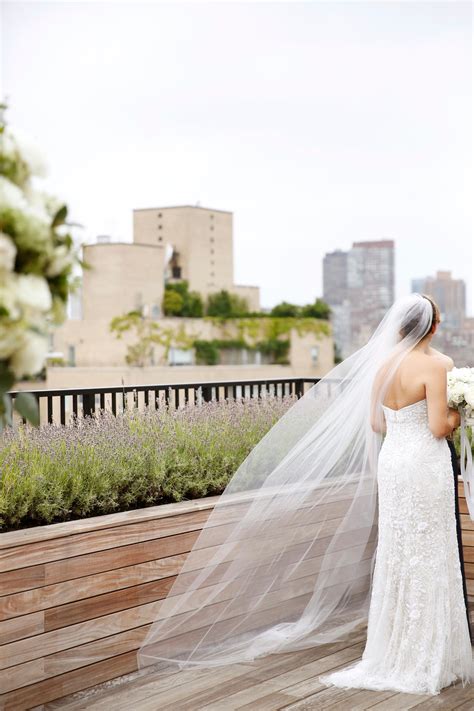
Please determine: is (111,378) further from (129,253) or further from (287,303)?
(287,303)

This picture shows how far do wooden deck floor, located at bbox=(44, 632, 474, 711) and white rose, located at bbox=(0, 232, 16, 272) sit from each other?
8.76ft

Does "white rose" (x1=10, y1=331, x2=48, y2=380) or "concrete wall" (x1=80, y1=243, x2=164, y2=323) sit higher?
"concrete wall" (x1=80, y1=243, x2=164, y2=323)

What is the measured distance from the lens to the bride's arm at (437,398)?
384cm

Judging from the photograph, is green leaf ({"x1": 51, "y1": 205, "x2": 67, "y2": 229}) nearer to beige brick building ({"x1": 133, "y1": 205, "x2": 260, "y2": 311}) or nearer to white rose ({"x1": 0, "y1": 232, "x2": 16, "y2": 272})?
white rose ({"x1": 0, "y1": 232, "x2": 16, "y2": 272})

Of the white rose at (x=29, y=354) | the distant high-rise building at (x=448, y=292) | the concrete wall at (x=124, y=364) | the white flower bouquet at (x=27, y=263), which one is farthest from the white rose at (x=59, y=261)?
the concrete wall at (x=124, y=364)

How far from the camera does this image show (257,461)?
14.6 feet

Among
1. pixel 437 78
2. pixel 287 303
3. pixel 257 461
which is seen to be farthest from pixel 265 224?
pixel 257 461

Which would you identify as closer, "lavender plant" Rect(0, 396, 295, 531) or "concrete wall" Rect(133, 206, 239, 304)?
"lavender plant" Rect(0, 396, 295, 531)

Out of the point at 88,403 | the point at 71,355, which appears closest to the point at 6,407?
the point at 88,403

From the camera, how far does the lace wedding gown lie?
3.88 m

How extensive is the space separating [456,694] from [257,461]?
1.34 meters

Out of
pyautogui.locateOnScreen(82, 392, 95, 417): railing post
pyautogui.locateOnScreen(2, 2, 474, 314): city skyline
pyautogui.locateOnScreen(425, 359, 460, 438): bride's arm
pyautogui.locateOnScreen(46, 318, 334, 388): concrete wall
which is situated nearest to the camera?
pyautogui.locateOnScreen(425, 359, 460, 438): bride's arm

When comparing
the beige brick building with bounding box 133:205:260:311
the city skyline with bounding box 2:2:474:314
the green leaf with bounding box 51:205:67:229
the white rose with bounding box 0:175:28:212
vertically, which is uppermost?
the city skyline with bounding box 2:2:474:314

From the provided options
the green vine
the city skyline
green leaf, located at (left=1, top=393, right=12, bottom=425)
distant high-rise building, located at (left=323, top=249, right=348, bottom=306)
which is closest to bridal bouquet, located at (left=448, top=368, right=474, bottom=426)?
green leaf, located at (left=1, top=393, right=12, bottom=425)
